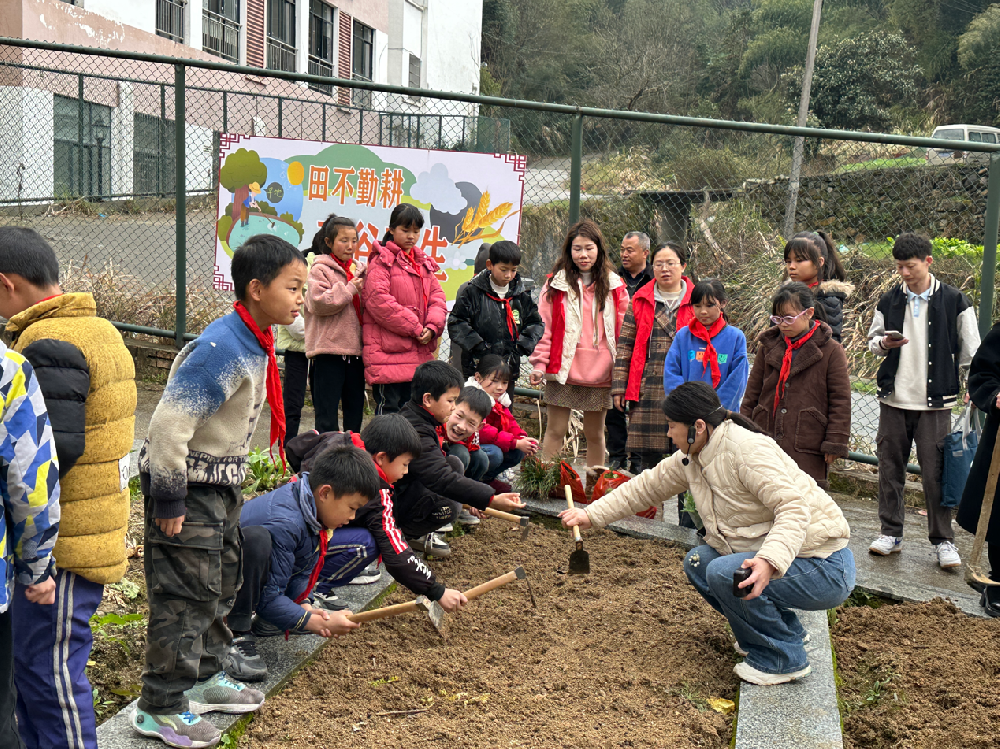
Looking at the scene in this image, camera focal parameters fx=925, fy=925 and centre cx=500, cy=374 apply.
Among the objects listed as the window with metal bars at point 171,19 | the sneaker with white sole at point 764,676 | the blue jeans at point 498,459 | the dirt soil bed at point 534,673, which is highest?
the window with metal bars at point 171,19

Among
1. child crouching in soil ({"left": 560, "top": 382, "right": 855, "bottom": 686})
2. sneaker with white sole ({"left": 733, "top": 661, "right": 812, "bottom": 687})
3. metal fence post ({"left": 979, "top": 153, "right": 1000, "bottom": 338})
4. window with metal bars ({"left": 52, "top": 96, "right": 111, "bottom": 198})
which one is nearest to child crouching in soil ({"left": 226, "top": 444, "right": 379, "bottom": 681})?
child crouching in soil ({"left": 560, "top": 382, "right": 855, "bottom": 686})

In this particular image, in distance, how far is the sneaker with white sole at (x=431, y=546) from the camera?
460 cm

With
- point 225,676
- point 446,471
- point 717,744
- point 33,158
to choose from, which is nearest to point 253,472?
point 446,471

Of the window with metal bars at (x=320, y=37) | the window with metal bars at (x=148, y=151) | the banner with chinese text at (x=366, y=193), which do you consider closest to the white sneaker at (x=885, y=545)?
the banner with chinese text at (x=366, y=193)

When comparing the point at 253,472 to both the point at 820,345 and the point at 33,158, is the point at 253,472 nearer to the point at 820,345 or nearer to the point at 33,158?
the point at 820,345

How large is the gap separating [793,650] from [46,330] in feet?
8.89

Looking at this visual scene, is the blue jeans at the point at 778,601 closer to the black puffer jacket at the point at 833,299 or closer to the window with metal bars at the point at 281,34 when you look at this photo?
the black puffer jacket at the point at 833,299

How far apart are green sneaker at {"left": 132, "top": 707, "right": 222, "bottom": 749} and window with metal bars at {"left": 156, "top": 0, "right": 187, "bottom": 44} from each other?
19424 mm

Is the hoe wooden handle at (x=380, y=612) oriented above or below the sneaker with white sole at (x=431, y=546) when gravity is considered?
above

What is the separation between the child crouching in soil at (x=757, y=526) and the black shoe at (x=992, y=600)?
1113mm

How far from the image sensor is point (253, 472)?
16.7ft

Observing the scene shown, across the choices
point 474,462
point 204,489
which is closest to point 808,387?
point 474,462

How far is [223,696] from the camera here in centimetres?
303

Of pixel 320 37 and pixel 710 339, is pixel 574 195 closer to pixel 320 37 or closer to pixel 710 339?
pixel 710 339
